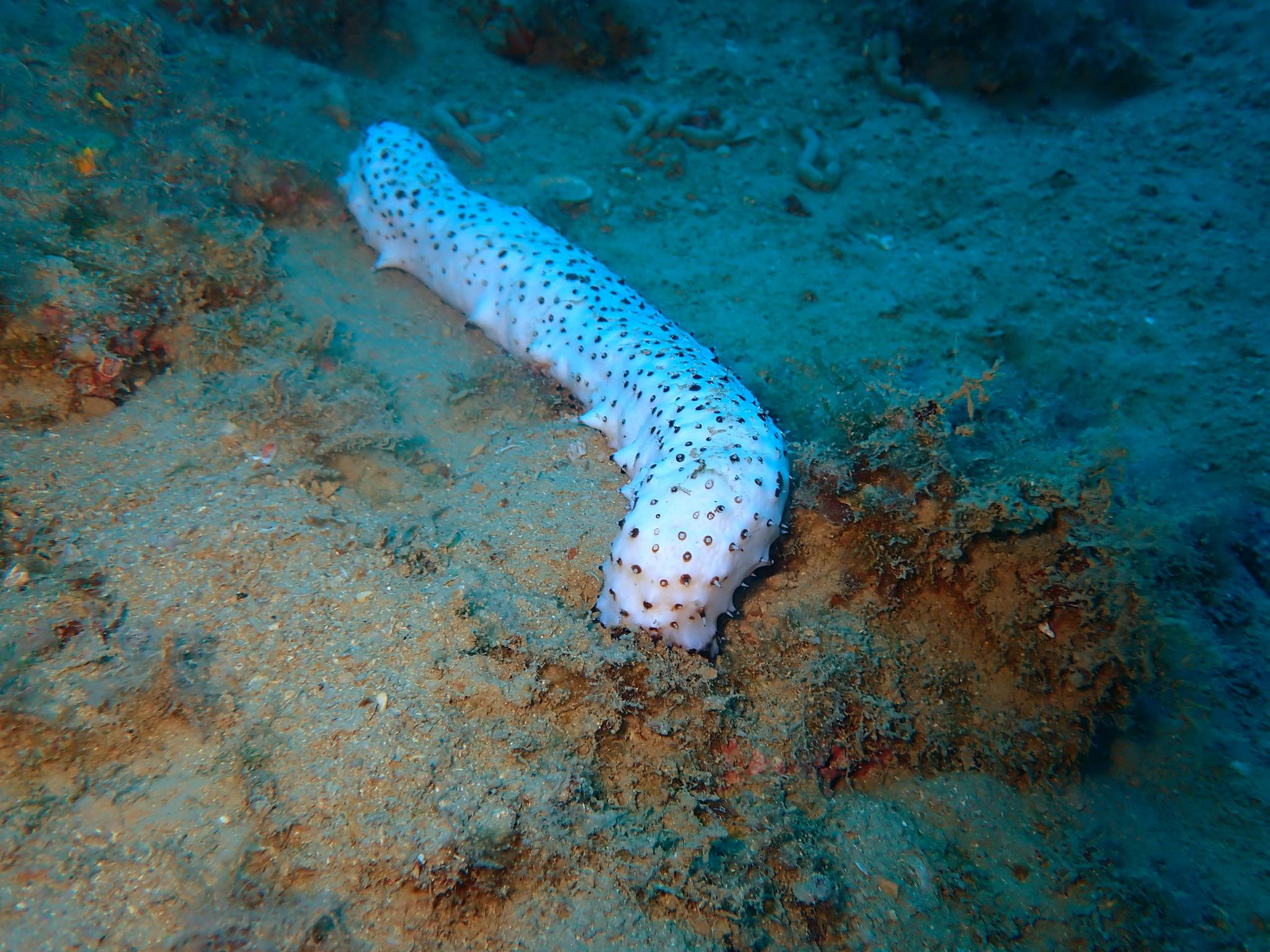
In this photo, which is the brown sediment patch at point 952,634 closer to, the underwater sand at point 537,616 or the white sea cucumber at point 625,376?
the underwater sand at point 537,616

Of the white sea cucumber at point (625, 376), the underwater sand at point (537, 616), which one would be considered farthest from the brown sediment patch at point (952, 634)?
the white sea cucumber at point (625, 376)

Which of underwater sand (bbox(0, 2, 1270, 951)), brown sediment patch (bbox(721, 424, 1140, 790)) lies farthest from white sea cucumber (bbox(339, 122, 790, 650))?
brown sediment patch (bbox(721, 424, 1140, 790))

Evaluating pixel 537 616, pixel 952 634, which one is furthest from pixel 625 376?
pixel 952 634

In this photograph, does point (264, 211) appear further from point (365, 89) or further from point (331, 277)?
point (365, 89)

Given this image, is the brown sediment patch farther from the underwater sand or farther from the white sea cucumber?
the white sea cucumber

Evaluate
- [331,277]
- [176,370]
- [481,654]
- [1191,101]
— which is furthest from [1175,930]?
[1191,101]

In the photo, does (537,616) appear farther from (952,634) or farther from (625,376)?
(952,634)
